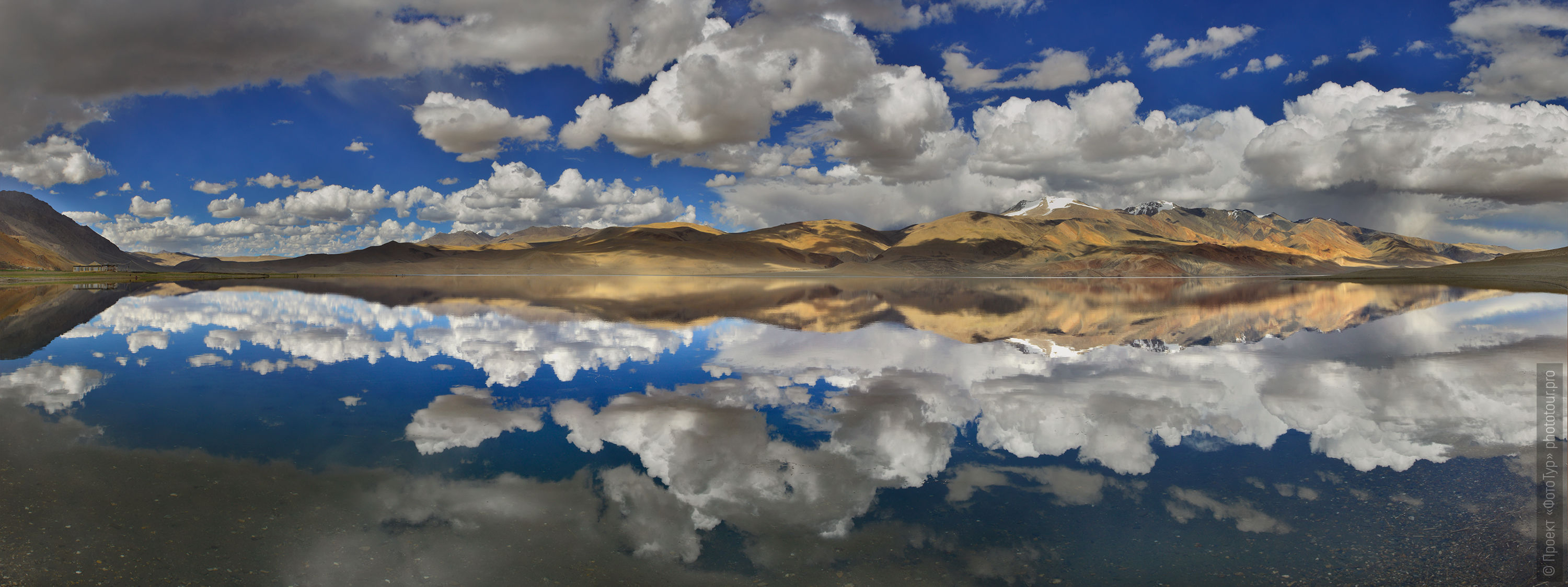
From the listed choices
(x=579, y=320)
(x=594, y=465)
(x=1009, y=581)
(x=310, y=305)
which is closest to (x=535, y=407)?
(x=594, y=465)

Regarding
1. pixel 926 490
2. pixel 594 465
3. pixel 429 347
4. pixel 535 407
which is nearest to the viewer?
pixel 926 490

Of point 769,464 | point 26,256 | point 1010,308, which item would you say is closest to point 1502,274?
point 1010,308

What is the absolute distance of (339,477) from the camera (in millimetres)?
7336

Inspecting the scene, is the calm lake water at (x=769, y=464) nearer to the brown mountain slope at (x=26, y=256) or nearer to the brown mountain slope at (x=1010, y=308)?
the brown mountain slope at (x=1010, y=308)

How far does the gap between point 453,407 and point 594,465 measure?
165 inches

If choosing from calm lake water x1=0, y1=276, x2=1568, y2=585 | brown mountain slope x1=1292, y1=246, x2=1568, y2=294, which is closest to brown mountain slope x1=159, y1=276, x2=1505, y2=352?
calm lake water x1=0, y1=276, x2=1568, y2=585

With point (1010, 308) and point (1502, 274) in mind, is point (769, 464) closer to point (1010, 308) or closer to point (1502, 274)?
point (1010, 308)

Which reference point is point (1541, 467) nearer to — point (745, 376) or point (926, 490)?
point (926, 490)

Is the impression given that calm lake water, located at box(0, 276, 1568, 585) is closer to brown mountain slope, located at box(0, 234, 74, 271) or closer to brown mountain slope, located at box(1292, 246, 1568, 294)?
brown mountain slope, located at box(1292, 246, 1568, 294)

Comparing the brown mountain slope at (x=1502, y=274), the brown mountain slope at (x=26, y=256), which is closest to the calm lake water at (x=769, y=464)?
the brown mountain slope at (x=1502, y=274)

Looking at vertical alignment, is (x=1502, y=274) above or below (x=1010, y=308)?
above

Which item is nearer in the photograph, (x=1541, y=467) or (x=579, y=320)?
(x=1541, y=467)

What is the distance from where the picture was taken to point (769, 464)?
7.79m

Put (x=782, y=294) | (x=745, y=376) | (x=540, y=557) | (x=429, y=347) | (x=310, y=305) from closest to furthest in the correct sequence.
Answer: (x=540, y=557), (x=745, y=376), (x=429, y=347), (x=310, y=305), (x=782, y=294)
